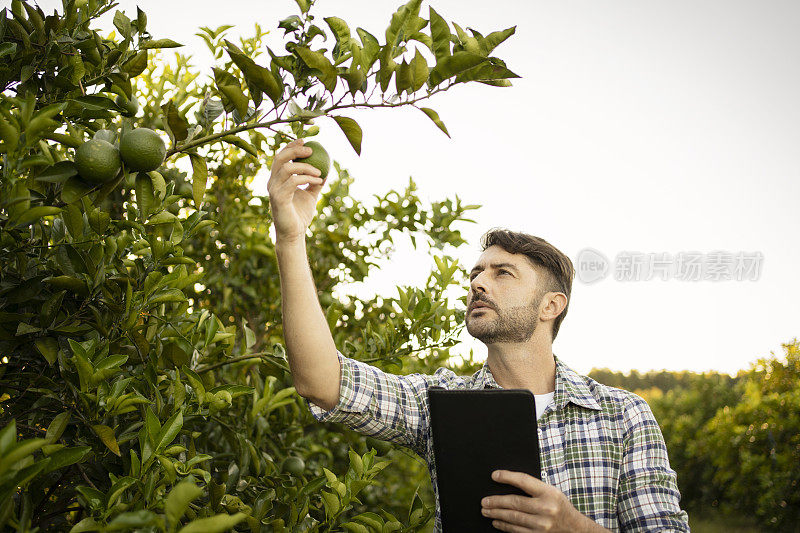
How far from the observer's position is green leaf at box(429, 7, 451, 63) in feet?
4.04

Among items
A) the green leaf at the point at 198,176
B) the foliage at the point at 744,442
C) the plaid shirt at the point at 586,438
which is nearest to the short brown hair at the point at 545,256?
the plaid shirt at the point at 586,438

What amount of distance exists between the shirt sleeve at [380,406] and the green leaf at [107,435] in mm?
627

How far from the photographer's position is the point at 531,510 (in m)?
1.42

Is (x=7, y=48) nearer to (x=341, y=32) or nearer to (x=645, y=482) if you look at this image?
(x=341, y=32)

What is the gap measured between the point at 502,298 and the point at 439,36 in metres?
1.05

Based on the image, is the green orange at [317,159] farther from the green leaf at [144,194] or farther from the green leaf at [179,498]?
the green leaf at [179,498]

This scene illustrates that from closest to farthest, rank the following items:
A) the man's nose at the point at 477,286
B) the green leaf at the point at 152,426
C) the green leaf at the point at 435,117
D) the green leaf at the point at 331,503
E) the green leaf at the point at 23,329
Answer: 1. the green leaf at the point at 152,426
2. the green leaf at the point at 23,329
3. the green leaf at the point at 435,117
4. the green leaf at the point at 331,503
5. the man's nose at the point at 477,286

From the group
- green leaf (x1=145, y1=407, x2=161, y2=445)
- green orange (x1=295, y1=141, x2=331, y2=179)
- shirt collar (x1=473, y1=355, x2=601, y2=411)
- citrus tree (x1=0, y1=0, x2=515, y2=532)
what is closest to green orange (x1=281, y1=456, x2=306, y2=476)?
citrus tree (x1=0, y1=0, x2=515, y2=532)

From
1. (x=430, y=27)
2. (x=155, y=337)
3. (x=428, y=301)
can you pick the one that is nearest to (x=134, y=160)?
(x=155, y=337)

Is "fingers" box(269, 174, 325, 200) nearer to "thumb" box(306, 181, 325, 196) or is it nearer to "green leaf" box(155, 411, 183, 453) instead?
"thumb" box(306, 181, 325, 196)

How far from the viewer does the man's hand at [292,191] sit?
4.54ft

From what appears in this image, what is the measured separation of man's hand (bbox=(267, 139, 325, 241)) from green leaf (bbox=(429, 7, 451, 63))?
0.38 metres

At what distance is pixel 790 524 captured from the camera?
662 centimetres

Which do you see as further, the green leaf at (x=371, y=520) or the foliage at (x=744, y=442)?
the foliage at (x=744, y=442)
